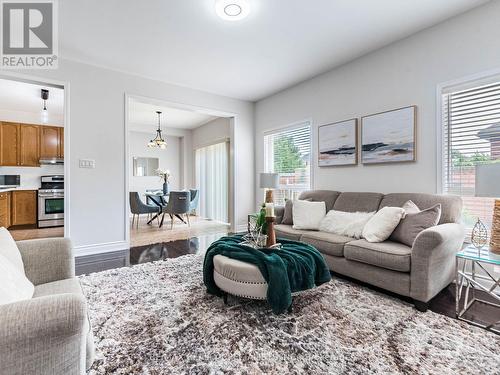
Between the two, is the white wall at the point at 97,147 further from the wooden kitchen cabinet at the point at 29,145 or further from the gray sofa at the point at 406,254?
the wooden kitchen cabinet at the point at 29,145

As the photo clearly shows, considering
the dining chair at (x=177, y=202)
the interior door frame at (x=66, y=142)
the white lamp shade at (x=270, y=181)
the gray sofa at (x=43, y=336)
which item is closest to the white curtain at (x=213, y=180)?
the dining chair at (x=177, y=202)

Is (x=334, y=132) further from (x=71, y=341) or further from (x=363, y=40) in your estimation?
(x=71, y=341)

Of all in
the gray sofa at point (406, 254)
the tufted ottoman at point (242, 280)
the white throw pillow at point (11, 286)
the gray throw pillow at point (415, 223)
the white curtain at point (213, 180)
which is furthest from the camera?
the white curtain at point (213, 180)

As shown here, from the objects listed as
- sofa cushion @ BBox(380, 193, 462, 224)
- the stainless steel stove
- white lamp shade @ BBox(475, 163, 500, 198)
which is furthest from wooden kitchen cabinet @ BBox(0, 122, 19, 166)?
white lamp shade @ BBox(475, 163, 500, 198)

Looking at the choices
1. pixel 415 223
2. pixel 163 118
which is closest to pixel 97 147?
pixel 163 118

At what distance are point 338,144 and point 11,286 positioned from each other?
369 cm

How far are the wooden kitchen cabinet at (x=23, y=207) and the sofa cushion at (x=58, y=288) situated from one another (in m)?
5.65

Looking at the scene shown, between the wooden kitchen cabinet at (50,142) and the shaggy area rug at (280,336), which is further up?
the wooden kitchen cabinet at (50,142)

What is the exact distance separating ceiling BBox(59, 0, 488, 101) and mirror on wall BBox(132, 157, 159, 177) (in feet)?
13.7

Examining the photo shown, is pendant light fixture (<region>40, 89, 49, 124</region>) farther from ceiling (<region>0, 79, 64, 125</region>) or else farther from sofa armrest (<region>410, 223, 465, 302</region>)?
sofa armrest (<region>410, 223, 465, 302</region>)

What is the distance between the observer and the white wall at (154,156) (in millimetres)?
7610

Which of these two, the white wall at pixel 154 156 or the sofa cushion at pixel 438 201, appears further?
the white wall at pixel 154 156

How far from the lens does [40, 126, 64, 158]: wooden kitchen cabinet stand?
5.90 m

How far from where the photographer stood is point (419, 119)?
2850mm
